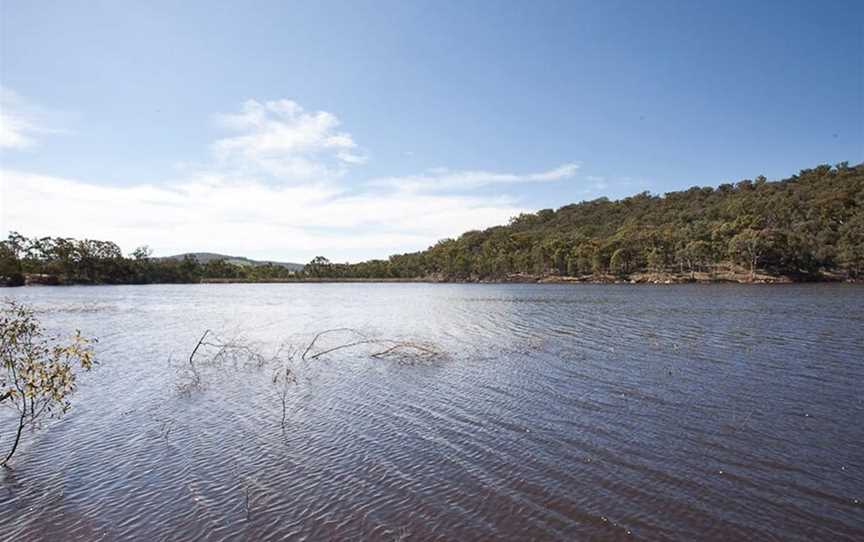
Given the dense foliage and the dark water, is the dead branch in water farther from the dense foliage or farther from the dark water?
the dense foliage

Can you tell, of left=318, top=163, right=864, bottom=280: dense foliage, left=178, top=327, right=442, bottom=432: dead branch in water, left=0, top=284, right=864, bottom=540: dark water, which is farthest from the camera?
left=318, top=163, right=864, bottom=280: dense foliage

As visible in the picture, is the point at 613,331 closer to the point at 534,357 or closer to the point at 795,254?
the point at 534,357

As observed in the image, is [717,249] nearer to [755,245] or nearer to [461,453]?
[755,245]

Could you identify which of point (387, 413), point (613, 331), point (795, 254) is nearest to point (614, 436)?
point (387, 413)

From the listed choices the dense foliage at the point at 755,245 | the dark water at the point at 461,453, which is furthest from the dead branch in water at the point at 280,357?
the dense foliage at the point at 755,245

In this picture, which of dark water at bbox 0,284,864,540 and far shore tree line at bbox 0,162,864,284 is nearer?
dark water at bbox 0,284,864,540

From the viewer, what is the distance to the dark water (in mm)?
9477

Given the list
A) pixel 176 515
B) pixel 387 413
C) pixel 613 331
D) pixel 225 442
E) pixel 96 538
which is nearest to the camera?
pixel 96 538

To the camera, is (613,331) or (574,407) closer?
(574,407)

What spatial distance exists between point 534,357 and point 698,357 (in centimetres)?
908

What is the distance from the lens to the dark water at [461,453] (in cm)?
948

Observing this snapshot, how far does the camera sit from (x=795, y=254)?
5202 inches

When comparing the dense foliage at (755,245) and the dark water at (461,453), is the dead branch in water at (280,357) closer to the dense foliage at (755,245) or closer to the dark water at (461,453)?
the dark water at (461,453)

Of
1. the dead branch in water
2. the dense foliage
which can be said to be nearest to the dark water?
the dead branch in water
